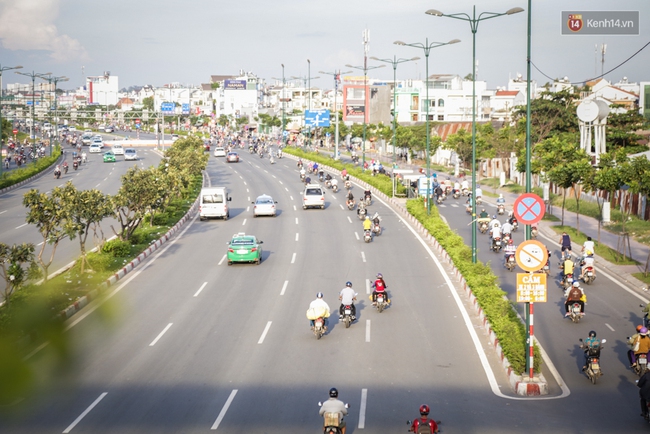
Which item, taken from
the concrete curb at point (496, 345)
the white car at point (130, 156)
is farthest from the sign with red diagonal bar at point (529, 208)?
the white car at point (130, 156)

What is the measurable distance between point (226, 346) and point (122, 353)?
99.1 inches

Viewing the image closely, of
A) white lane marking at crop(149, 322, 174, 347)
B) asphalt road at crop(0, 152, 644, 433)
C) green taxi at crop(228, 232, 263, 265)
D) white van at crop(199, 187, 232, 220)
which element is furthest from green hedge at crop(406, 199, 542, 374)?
white van at crop(199, 187, 232, 220)

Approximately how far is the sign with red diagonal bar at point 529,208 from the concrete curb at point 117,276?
12846 millimetres

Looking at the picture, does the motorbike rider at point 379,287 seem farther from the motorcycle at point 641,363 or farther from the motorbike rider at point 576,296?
the motorcycle at point 641,363

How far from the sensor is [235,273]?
2786 cm

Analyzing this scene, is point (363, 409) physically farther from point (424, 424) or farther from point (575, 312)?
point (575, 312)

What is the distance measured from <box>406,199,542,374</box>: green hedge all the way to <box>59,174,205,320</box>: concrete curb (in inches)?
470

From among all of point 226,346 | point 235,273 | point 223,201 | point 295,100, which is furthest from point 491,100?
point 226,346

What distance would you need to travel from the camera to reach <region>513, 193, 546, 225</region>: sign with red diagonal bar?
16.0 m

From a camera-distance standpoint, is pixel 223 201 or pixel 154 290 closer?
pixel 154 290

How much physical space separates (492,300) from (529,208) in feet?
16.2

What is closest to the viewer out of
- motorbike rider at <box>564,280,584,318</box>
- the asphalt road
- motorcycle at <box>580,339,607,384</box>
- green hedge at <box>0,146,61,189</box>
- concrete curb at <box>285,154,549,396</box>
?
the asphalt road

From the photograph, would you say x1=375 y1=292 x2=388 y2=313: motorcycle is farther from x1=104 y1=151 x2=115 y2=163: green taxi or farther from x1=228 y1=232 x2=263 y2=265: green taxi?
x1=104 y1=151 x2=115 y2=163: green taxi

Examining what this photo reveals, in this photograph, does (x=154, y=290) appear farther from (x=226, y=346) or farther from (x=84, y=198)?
(x=226, y=346)
